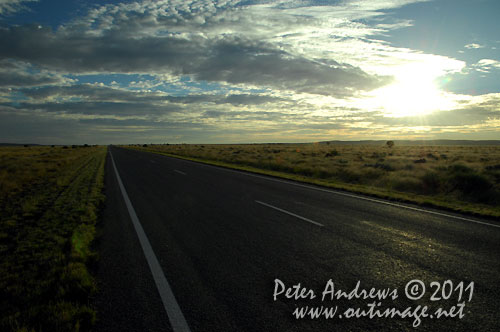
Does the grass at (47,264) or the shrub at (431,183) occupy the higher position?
the shrub at (431,183)

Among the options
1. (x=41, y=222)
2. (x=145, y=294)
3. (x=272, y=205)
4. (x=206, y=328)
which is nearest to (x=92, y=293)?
(x=145, y=294)

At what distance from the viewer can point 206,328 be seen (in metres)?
3.08

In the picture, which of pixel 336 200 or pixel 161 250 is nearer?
pixel 161 250

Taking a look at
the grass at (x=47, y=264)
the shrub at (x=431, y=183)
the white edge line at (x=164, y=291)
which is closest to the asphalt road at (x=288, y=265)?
the white edge line at (x=164, y=291)

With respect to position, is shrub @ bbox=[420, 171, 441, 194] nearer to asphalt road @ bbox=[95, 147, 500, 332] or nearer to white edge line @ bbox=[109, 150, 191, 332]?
asphalt road @ bbox=[95, 147, 500, 332]

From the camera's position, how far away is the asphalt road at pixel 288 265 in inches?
129

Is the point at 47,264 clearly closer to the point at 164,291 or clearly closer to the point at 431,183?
the point at 164,291

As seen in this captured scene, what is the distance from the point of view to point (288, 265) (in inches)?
182

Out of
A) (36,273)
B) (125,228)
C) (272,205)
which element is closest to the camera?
(36,273)

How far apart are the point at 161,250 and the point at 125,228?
1963mm

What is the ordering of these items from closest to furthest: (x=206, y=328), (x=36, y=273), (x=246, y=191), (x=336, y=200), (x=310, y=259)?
1. (x=206, y=328)
2. (x=36, y=273)
3. (x=310, y=259)
4. (x=336, y=200)
5. (x=246, y=191)

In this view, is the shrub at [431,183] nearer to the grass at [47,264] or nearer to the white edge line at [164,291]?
the white edge line at [164,291]

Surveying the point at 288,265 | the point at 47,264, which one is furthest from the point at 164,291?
the point at 47,264

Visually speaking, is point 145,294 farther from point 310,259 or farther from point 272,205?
point 272,205
